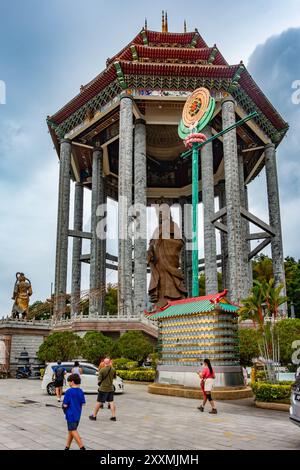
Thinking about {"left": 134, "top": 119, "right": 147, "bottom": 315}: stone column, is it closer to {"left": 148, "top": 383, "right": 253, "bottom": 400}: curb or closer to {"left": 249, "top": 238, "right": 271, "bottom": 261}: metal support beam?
{"left": 249, "top": 238, "right": 271, "bottom": 261}: metal support beam

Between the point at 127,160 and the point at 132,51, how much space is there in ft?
41.7

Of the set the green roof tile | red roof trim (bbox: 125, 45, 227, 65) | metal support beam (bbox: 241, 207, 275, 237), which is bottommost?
the green roof tile

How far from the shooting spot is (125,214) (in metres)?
39.2

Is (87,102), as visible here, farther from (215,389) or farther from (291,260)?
(215,389)

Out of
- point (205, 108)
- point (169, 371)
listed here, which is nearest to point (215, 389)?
point (169, 371)

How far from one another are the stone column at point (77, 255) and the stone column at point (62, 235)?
4390mm

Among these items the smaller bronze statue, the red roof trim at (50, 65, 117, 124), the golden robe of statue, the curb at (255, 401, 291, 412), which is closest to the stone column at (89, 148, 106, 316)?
the red roof trim at (50, 65, 117, 124)

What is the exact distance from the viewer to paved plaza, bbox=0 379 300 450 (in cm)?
845

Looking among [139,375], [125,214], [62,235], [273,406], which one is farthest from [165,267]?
[273,406]

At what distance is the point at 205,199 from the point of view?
41.4 m

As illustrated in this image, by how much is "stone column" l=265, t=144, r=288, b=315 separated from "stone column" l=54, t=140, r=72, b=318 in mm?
21716

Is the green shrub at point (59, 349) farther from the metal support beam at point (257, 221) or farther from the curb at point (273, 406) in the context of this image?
the metal support beam at point (257, 221)

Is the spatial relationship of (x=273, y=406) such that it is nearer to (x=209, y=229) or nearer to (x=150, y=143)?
(x=209, y=229)

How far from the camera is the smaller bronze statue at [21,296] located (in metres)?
36.6
